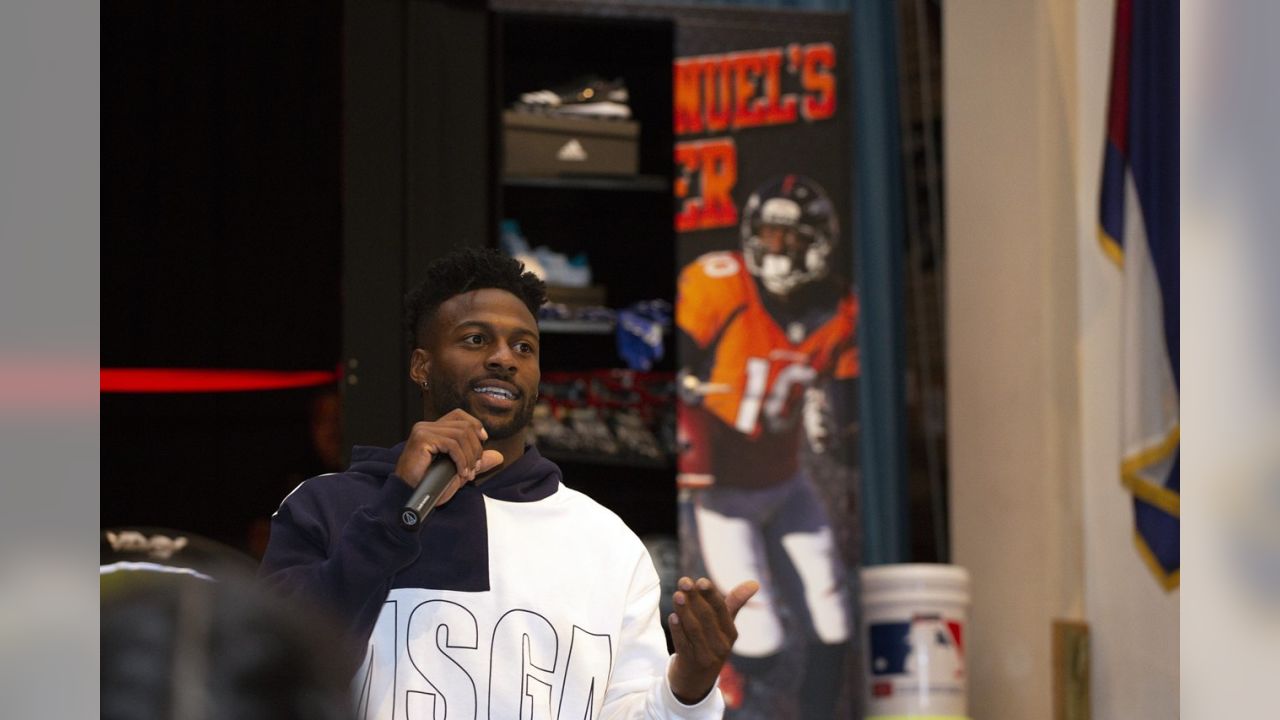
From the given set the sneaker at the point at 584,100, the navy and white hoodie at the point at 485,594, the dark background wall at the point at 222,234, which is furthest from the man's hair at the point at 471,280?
the sneaker at the point at 584,100

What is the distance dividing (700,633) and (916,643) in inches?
85.5

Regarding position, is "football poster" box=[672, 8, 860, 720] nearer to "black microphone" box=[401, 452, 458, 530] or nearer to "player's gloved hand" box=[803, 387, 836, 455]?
"player's gloved hand" box=[803, 387, 836, 455]

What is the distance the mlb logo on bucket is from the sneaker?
137cm

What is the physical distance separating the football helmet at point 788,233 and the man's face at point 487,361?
2.21 metres

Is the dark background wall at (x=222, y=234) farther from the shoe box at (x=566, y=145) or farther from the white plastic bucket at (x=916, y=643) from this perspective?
the white plastic bucket at (x=916, y=643)

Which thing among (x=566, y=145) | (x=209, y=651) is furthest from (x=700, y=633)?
(x=566, y=145)

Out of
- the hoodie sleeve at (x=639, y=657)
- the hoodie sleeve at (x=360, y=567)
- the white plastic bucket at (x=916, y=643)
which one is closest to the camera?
the hoodie sleeve at (x=360, y=567)

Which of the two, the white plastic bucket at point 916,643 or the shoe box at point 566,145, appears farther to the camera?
the shoe box at point 566,145

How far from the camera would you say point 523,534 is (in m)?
1.31

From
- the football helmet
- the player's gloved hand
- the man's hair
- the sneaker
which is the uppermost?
the sneaker

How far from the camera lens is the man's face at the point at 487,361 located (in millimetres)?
1301

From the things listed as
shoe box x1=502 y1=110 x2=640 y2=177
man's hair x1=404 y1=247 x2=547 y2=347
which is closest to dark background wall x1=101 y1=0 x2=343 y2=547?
shoe box x1=502 y1=110 x2=640 y2=177

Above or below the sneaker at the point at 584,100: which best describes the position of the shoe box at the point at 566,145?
below

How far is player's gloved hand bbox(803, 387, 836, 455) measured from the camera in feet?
11.4
